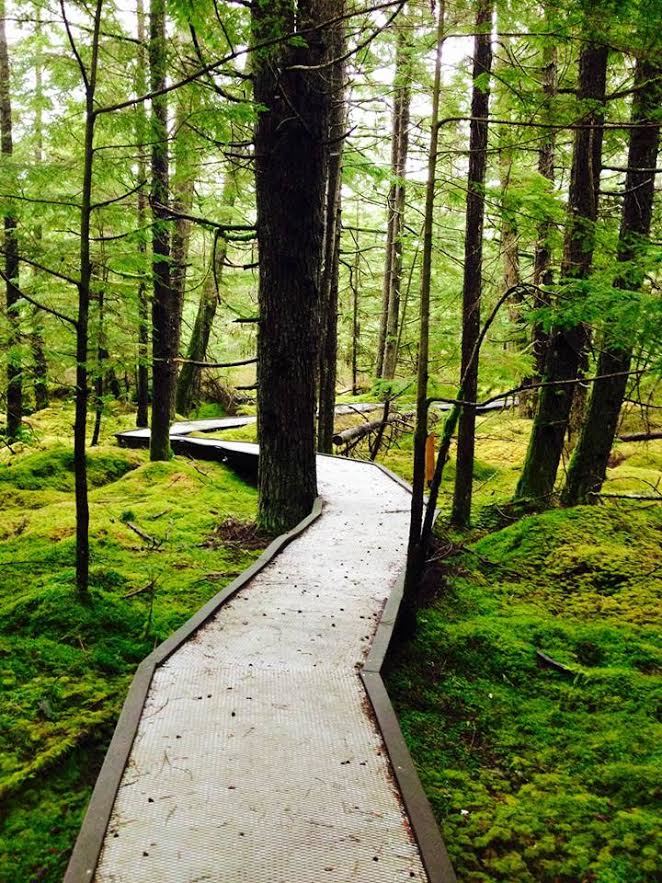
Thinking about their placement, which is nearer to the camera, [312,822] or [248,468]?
→ [312,822]

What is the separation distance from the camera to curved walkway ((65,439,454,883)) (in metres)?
2.27

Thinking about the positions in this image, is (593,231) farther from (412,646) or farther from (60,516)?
(60,516)

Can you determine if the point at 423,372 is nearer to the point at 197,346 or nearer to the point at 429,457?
the point at 429,457

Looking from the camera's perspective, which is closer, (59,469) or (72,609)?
(72,609)

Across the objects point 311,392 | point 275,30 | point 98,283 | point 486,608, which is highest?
point 275,30

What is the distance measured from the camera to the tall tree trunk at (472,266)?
647 centimetres

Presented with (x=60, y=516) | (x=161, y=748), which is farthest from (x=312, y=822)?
(x=60, y=516)

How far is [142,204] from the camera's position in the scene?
9188 mm

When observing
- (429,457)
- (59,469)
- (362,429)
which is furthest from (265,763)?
(362,429)

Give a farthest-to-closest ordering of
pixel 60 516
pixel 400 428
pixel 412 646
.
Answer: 1. pixel 400 428
2. pixel 60 516
3. pixel 412 646

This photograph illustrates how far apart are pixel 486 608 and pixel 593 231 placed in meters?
4.37

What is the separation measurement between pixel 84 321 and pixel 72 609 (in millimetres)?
Result: 2360

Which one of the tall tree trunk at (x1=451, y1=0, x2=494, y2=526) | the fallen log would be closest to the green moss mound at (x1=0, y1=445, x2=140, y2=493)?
the fallen log

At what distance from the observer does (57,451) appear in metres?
10.4
